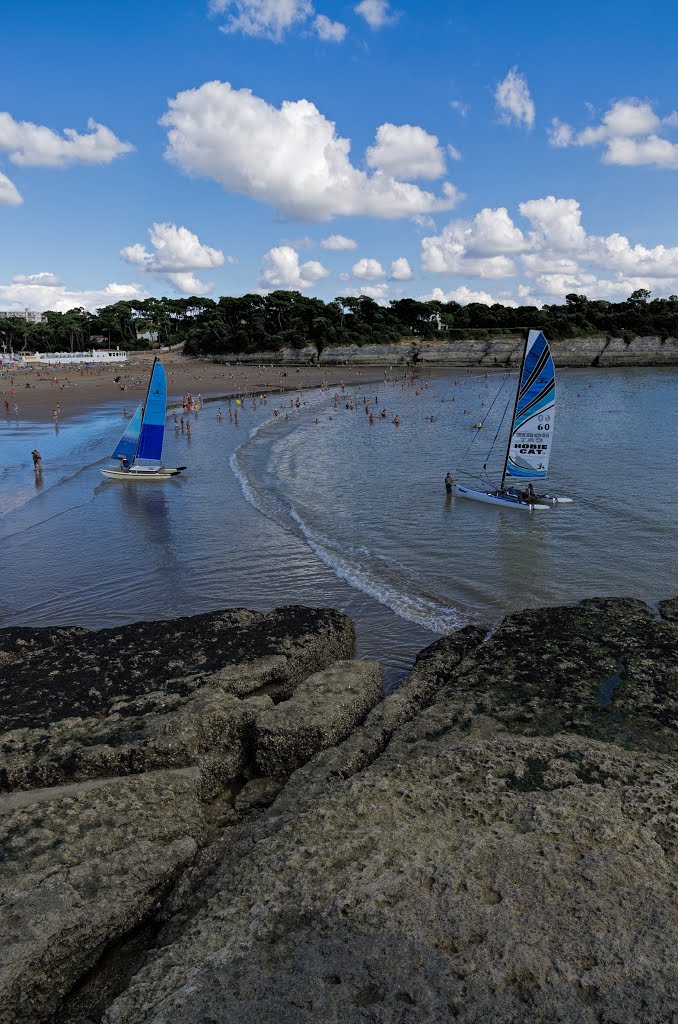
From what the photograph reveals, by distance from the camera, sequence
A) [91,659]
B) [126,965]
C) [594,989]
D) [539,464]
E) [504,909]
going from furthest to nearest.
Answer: [539,464] < [91,659] < [126,965] < [504,909] < [594,989]

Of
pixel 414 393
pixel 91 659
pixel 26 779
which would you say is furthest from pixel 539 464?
pixel 414 393

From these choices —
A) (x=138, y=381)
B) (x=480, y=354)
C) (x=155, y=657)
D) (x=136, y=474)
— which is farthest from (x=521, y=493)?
(x=480, y=354)

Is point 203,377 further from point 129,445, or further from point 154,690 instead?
point 154,690

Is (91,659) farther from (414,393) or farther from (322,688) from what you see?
(414,393)

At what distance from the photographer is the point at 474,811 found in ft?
18.8

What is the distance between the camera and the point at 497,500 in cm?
2470

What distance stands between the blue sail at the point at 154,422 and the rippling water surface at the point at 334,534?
7.10 feet

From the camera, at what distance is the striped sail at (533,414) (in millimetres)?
23812

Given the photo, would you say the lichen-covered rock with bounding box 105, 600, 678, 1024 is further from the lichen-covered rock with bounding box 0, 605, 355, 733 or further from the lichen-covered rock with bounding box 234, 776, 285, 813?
the lichen-covered rock with bounding box 0, 605, 355, 733

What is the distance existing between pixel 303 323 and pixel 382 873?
127458 mm

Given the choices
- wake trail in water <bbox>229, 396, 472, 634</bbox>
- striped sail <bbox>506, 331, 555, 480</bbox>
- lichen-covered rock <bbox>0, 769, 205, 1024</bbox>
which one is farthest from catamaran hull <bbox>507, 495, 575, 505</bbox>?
lichen-covered rock <bbox>0, 769, 205, 1024</bbox>

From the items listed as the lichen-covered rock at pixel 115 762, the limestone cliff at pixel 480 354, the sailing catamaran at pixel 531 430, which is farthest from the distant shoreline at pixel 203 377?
the lichen-covered rock at pixel 115 762

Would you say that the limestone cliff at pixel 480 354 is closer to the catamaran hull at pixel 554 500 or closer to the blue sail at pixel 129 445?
the blue sail at pixel 129 445

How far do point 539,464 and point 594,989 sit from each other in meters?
23.3
